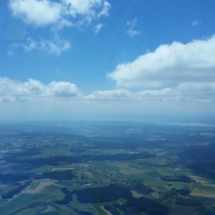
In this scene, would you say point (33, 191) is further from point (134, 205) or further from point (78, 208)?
point (134, 205)

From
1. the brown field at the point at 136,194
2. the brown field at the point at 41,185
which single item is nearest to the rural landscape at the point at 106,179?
the brown field at the point at 41,185

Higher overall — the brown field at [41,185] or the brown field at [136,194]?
the brown field at [41,185]

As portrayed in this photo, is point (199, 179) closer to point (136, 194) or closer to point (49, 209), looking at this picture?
point (136, 194)

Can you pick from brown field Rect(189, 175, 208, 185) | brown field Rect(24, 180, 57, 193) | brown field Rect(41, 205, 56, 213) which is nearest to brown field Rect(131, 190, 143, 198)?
brown field Rect(41, 205, 56, 213)

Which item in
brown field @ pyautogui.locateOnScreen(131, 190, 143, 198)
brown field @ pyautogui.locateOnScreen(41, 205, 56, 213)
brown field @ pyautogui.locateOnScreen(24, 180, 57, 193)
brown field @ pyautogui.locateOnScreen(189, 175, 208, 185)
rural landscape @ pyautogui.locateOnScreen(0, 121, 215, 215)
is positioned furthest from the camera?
brown field @ pyautogui.locateOnScreen(189, 175, 208, 185)

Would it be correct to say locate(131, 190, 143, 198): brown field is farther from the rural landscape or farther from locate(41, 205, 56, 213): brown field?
locate(41, 205, 56, 213): brown field

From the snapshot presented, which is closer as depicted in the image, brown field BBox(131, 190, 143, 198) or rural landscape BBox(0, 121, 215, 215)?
rural landscape BBox(0, 121, 215, 215)

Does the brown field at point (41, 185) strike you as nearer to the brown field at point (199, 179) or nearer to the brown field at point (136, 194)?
the brown field at point (136, 194)

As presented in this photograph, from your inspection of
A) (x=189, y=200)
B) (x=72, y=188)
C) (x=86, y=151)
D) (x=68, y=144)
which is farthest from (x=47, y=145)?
(x=189, y=200)

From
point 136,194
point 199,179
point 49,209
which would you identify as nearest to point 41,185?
point 49,209

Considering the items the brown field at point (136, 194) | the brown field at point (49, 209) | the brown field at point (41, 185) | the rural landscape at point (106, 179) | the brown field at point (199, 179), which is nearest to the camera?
the brown field at point (49, 209)
